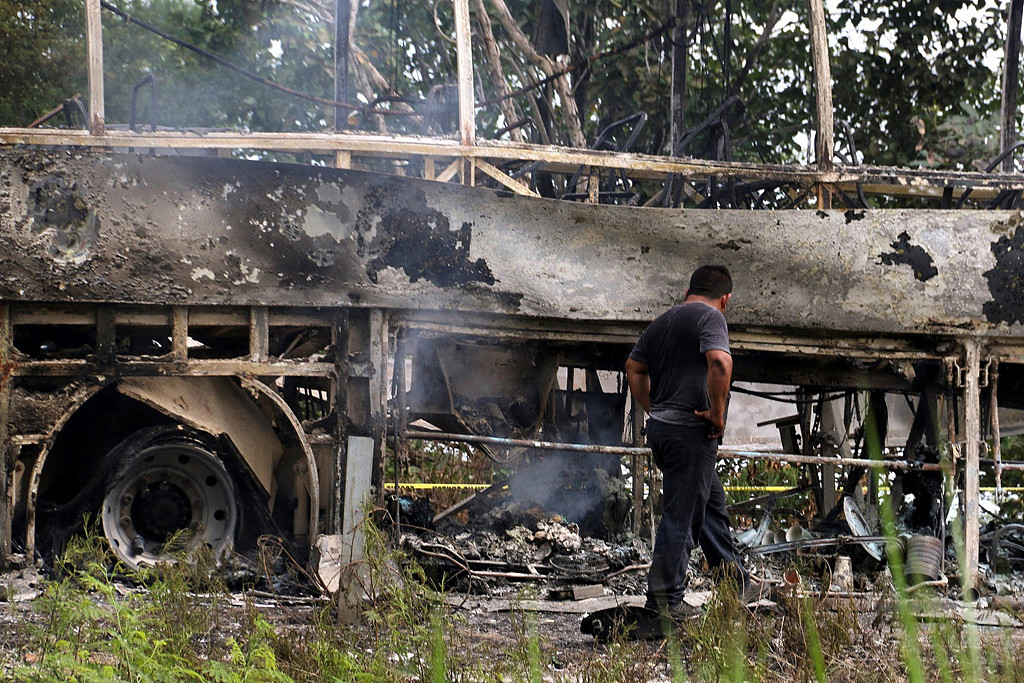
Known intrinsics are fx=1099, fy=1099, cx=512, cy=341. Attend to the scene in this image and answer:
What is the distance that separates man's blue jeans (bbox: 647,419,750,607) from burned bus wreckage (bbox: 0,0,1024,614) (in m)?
1.42

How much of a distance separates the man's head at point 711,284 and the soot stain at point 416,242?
1.76 metres

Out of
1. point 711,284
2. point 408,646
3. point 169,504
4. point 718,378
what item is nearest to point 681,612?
point 718,378

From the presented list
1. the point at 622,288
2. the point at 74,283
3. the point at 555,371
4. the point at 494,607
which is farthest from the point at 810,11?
the point at 74,283

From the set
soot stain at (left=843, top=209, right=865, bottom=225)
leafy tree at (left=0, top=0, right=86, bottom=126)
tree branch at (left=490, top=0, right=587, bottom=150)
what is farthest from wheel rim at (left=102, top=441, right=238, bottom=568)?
leafy tree at (left=0, top=0, right=86, bottom=126)

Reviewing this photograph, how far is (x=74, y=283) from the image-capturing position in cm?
593

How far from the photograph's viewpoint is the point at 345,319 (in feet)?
21.1

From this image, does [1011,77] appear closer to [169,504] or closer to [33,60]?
[169,504]

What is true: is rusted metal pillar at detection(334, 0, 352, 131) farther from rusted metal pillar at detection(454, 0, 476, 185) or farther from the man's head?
the man's head

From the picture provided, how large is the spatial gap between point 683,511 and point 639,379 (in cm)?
73

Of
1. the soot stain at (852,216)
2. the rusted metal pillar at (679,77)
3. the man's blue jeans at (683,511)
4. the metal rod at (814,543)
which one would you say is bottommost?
the metal rod at (814,543)

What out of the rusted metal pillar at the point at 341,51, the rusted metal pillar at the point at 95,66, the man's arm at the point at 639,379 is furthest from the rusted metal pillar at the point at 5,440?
the man's arm at the point at 639,379

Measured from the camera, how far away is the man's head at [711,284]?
510 cm

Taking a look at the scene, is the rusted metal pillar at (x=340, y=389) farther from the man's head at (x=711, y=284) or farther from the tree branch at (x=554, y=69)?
the tree branch at (x=554, y=69)

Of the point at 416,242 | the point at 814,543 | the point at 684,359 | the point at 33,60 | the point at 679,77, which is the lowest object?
the point at 814,543
